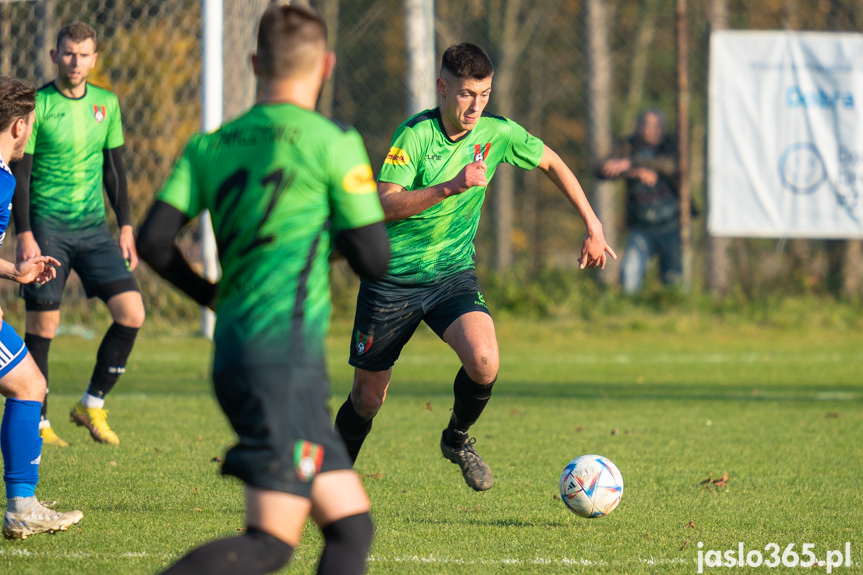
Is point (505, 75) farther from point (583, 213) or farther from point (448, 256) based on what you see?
point (583, 213)

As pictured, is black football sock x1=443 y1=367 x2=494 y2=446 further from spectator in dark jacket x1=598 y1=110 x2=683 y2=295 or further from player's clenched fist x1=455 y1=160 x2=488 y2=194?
spectator in dark jacket x1=598 y1=110 x2=683 y2=295

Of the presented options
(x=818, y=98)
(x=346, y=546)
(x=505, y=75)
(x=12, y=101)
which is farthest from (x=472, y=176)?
(x=505, y=75)

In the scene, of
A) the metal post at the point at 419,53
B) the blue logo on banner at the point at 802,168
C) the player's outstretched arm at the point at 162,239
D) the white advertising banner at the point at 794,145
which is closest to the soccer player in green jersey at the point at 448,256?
the player's outstretched arm at the point at 162,239

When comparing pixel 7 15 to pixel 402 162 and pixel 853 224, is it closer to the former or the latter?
pixel 402 162

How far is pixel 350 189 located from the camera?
2.61 metres

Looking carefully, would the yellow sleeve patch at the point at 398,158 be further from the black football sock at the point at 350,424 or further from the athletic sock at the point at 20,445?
the athletic sock at the point at 20,445

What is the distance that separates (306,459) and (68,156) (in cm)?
423

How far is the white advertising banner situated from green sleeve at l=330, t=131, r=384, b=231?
9.50m

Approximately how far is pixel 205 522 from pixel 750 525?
2320 millimetres

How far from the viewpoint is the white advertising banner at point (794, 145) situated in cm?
1148

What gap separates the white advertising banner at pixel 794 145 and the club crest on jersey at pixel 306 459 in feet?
31.7

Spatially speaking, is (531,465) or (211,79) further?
(211,79)

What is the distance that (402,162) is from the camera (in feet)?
15.1

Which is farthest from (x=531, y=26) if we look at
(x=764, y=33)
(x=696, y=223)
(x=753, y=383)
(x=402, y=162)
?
(x=402, y=162)
